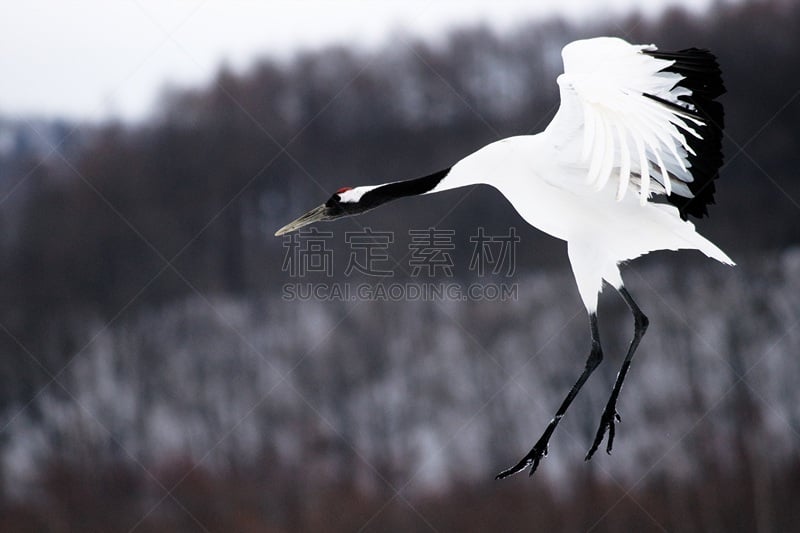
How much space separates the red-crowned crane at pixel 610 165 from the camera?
7.36ft

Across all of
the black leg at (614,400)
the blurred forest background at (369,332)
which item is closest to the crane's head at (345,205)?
the black leg at (614,400)

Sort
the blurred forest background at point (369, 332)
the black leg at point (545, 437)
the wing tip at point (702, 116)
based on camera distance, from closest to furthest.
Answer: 1. the wing tip at point (702, 116)
2. the black leg at point (545, 437)
3. the blurred forest background at point (369, 332)

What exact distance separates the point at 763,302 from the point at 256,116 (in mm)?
3495

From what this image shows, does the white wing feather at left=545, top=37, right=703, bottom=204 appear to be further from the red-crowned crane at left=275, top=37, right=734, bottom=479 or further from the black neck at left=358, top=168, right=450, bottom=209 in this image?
the black neck at left=358, top=168, right=450, bottom=209

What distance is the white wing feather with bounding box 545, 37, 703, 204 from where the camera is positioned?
2215 mm

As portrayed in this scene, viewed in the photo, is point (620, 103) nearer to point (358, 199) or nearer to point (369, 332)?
point (358, 199)

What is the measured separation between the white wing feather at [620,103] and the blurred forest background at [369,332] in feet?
14.3

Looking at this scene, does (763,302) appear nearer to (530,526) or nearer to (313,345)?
(530,526)

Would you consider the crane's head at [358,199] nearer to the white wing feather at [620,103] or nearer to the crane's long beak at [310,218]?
the crane's long beak at [310,218]

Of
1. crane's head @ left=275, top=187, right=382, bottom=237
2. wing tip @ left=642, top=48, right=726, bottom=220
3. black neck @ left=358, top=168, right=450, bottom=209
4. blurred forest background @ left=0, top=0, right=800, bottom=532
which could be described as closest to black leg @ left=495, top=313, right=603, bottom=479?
wing tip @ left=642, top=48, right=726, bottom=220

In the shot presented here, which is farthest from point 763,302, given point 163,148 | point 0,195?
point 0,195

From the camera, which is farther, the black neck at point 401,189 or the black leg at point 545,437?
the black neck at point 401,189

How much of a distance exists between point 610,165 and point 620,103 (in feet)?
0.42

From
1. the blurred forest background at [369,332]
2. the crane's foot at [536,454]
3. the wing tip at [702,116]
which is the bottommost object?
the blurred forest background at [369,332]
